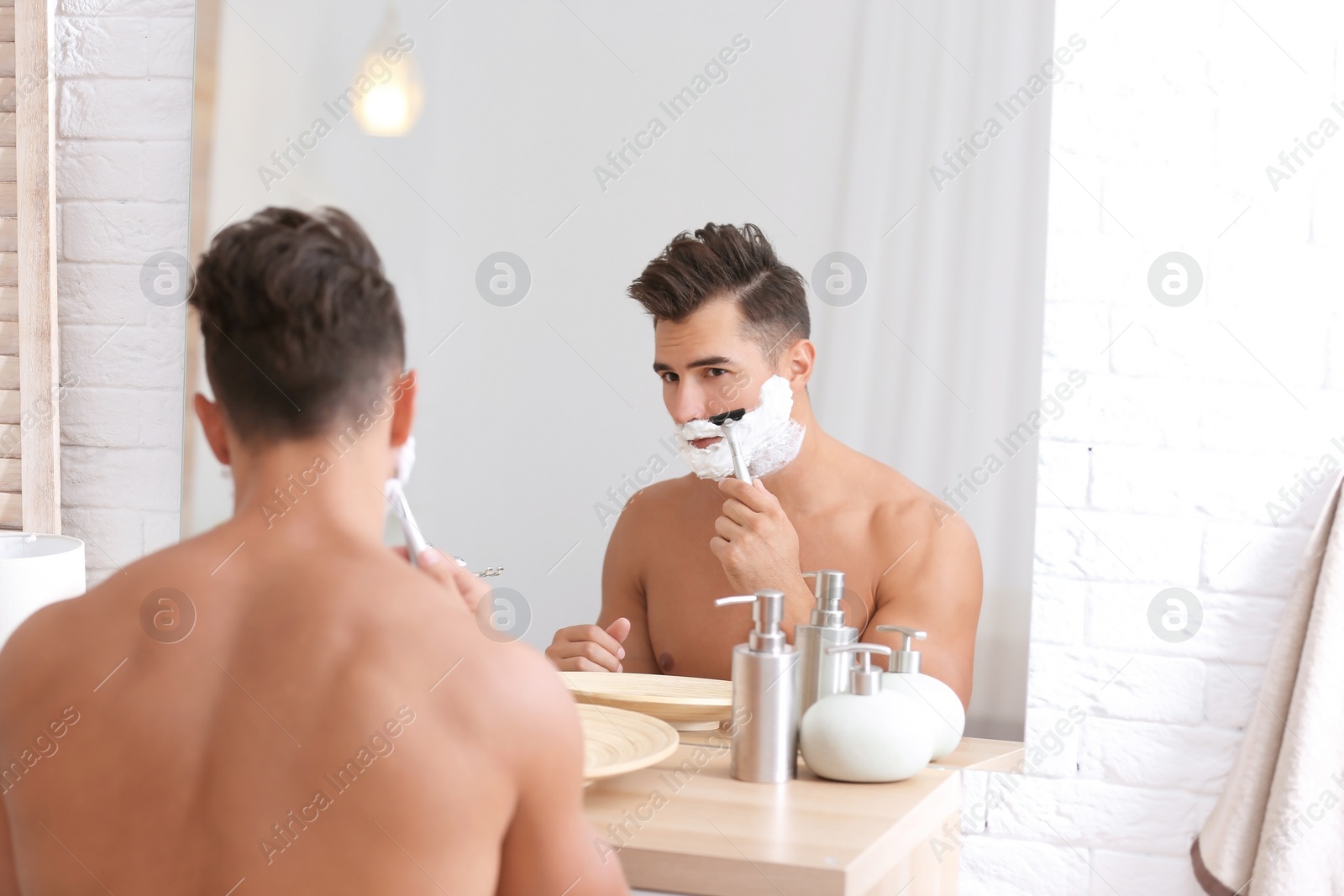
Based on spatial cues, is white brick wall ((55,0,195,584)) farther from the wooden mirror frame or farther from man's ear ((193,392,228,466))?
man's ear ((193,392,228,466))

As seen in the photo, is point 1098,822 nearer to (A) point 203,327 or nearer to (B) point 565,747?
(B) point 565,747

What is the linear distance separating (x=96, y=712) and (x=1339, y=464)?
1.25 metres

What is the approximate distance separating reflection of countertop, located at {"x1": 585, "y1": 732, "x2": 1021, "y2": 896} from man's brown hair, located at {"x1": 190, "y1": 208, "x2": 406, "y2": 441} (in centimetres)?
33

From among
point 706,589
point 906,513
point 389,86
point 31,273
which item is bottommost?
point 706,589

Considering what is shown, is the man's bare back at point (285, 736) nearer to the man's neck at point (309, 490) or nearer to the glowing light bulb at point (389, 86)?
the man's neck at point (309, 490)

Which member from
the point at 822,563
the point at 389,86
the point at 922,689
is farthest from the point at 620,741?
the point at 389,86

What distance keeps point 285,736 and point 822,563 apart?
0.94m

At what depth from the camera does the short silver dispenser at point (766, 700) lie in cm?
82

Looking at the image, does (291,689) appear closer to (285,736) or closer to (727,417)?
(285,736)

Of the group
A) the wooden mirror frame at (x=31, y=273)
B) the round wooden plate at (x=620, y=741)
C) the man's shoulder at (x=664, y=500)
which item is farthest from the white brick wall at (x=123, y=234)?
the round wooden plate at (x=620, y=741)

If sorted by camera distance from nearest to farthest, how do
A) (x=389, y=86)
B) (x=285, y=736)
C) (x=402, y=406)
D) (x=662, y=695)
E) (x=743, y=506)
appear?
(x=285, y=736) → (x=402, y=406) → (x=662, y=695) → (x=743, y=506) → (x=389, y=86)

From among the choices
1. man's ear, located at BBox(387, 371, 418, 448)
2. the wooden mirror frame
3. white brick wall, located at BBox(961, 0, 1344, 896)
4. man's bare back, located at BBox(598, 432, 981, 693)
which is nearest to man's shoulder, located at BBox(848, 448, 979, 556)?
man's bare back, located at BBox(598, 432, 981, 693)

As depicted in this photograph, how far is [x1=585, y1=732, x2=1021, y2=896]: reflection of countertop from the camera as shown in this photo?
690 millimetres

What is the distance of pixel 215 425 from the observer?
0.63m
